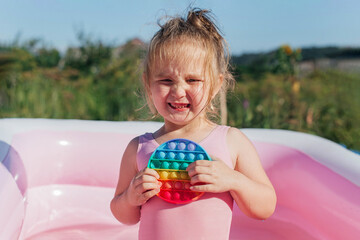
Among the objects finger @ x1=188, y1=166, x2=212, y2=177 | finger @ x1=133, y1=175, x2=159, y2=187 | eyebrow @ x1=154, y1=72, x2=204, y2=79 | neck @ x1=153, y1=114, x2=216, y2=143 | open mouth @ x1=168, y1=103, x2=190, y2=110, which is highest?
eyebrow @ x1=154, y1=72, x2=204, y2=79

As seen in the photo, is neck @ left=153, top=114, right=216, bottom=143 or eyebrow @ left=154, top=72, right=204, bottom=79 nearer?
eyebrow @ left=154, top=72, right=204, bottom=79

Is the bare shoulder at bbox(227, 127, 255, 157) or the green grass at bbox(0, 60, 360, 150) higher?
the bare shoulder at bbox(227, 127, 255, 157)

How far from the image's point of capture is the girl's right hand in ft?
3.99

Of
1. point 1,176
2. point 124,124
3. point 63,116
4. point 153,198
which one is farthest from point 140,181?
point 63,116

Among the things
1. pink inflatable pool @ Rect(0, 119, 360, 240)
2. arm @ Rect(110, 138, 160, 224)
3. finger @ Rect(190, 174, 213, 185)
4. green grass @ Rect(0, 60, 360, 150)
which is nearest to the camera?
finger @ Rect(190, 174, 213, 185)

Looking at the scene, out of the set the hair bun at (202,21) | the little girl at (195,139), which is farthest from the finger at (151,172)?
the hair bun at (202,21)

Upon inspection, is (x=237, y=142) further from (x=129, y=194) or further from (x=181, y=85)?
(x=129, y=194)

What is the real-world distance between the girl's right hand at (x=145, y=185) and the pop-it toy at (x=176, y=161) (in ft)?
0.12

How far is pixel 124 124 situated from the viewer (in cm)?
264

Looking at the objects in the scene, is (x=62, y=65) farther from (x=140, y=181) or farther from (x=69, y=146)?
(x=140, y=181)

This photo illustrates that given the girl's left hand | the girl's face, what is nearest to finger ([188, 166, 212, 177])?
the girl's left hand

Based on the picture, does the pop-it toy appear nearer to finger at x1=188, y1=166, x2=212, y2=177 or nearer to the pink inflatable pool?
finger at x1=188, y1=166, x2=212, y2=177

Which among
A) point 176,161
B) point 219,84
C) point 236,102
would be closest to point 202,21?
point 219,84

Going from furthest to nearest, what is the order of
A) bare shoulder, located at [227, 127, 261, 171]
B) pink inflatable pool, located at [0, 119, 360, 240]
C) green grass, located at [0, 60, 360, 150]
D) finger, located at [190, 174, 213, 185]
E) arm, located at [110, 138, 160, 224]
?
green grass, located at [0, 60, 360, 150]
pink inflatable pool, located at [0, 119, 360, 240]
bare shoulder, located at [227, 127, 261, 171]
arm, located at [110, 138, 160, 224]
finger, located at [190, 174, 213, 185]
